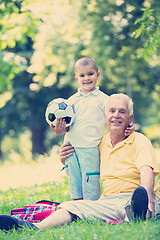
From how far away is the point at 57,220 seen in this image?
361 centimetres

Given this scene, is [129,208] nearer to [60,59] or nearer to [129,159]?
[129,159]

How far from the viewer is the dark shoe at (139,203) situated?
3207 mm

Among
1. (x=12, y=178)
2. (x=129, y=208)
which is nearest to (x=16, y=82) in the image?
(x=12, y=178)

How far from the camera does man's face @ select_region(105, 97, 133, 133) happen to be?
390 centimetres

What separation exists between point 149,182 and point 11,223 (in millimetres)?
1370

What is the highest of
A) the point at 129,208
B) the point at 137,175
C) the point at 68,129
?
the point at 68,129

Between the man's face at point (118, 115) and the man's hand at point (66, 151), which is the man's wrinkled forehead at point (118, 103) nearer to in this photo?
the man's face at point (118, 115)

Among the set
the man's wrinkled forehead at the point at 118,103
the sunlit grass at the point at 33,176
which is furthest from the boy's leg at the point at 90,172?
the sunlit grass at the point at 33,176

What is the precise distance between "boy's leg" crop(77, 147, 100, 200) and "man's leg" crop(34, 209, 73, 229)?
0.63m

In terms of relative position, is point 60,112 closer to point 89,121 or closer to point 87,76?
point 89,121

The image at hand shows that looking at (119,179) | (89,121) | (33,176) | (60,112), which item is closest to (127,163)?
(119,179)

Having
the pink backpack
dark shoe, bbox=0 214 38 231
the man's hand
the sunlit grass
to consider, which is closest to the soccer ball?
the man's hand

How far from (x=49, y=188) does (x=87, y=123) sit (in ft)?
7.02

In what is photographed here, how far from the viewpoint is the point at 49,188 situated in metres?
6.11
